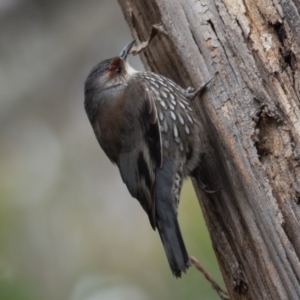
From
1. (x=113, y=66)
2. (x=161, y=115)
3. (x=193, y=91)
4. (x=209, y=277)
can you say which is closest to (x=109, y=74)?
(x=113, y=66)

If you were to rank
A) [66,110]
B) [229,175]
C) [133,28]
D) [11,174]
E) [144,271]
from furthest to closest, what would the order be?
[66,110]
[11,174]
[144,271]
[133,28]
[229,175]

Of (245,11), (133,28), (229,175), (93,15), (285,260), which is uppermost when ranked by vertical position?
(93,15)

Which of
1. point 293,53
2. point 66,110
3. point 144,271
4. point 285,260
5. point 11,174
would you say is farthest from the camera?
point 66,110

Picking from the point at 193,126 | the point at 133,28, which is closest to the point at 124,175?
the point at 193,126

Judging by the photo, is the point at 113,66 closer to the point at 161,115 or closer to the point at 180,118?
the point at 161,115

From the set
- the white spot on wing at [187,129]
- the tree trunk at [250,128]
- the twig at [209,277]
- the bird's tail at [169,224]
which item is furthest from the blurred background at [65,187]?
the tree trunk at [250,128]

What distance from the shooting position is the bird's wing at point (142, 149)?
12.3 ft

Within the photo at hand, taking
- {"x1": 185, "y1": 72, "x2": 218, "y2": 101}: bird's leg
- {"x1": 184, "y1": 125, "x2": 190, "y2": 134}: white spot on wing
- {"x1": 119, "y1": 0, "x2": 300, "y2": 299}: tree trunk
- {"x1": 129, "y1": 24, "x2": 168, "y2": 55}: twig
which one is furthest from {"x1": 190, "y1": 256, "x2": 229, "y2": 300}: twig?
{"x1": 129, "y1": 24, "x2": 168, "y2": 55}: twig

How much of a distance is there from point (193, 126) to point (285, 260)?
1.12 m

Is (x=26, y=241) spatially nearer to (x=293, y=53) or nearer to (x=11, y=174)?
(x=11, y=174)

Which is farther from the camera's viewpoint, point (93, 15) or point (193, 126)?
point (93, 15)

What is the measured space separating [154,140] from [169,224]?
53cm

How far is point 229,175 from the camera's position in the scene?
3393 mm

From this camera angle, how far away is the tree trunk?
302cm
